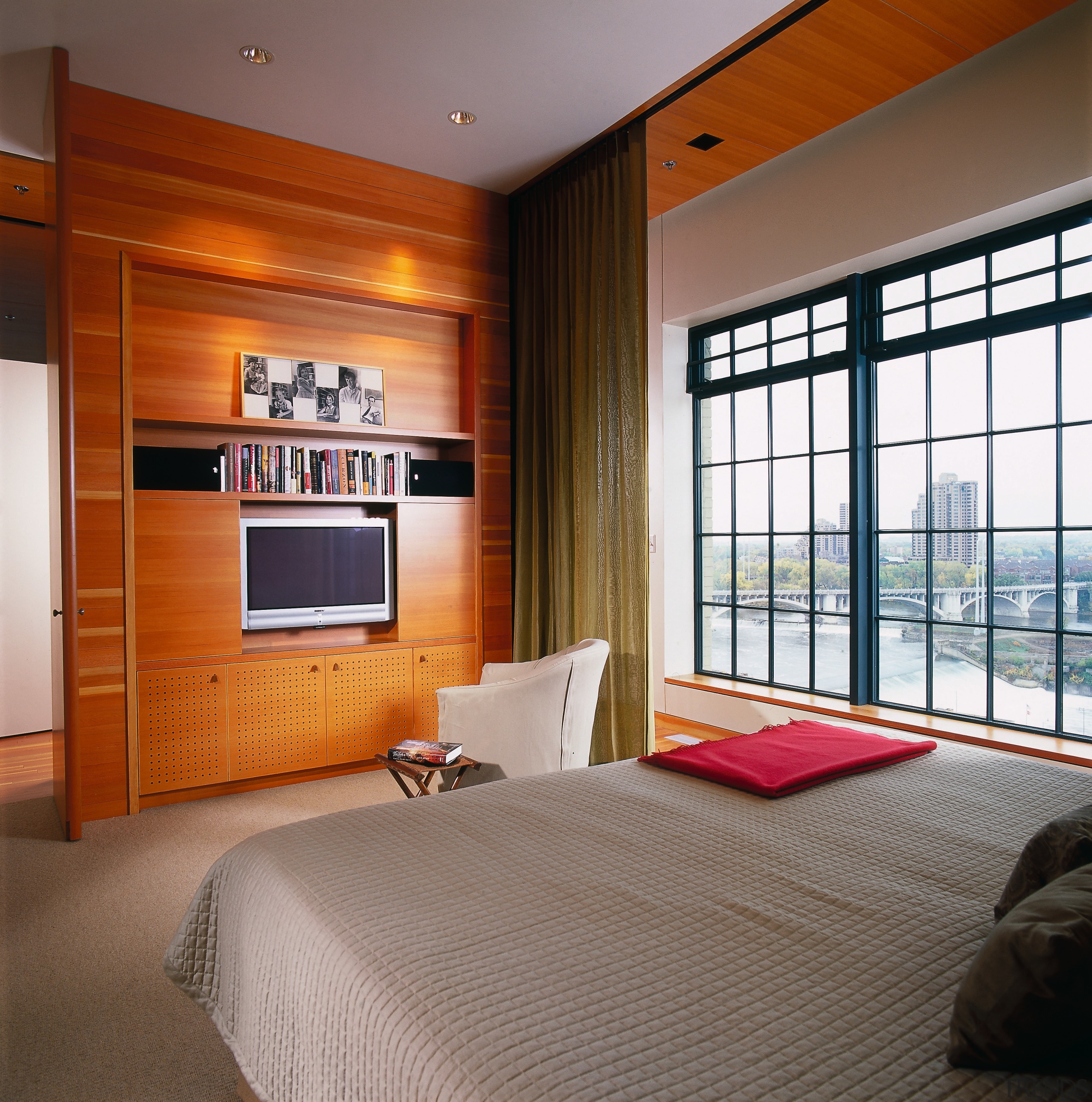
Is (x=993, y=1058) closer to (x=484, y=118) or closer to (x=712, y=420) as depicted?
(x=484, y=118)

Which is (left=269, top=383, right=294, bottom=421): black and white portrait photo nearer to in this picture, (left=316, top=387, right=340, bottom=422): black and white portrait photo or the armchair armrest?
(left=316, top=387, right=340, bottom=422): black and white portrait photo

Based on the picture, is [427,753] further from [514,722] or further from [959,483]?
[959,483]

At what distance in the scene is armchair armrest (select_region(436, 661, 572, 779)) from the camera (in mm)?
3240

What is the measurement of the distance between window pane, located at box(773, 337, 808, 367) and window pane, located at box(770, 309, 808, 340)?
0.04 m

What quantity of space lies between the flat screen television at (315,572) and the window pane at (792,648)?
2.38 m

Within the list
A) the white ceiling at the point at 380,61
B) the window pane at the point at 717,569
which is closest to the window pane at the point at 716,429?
the window pane at the point at 717,569

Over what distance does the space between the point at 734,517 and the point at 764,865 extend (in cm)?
402

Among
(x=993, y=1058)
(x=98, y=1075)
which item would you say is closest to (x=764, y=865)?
(x=993, y=1058)

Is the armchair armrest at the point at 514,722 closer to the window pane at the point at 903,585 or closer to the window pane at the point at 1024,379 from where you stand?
the window pane at the point at 903,585

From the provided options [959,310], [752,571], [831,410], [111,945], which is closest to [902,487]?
[831,410]

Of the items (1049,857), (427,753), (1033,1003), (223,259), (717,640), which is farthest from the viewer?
(717,640)

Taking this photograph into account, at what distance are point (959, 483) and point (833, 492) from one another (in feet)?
2.46

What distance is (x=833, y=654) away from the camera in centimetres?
464

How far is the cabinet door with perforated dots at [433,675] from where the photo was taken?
446 cm
